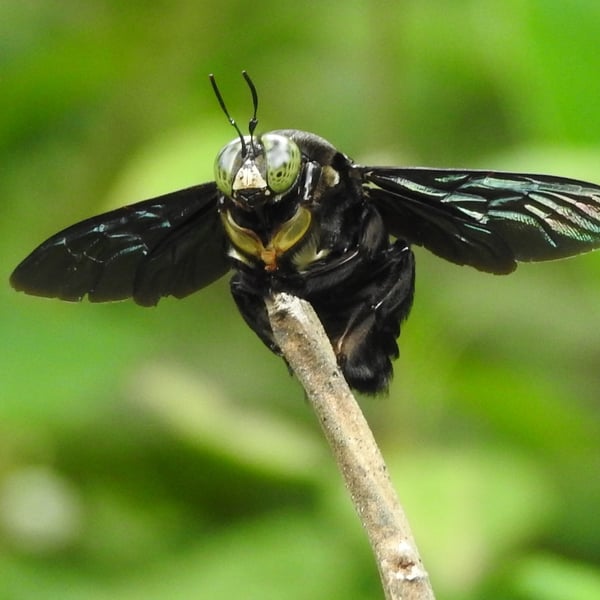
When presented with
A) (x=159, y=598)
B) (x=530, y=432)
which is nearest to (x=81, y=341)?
(x=159, y=598)

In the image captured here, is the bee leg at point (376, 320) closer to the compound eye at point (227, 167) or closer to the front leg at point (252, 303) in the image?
the front leg at point (252, 303)

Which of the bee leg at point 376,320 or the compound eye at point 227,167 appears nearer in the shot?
the compound eye at point 227,167

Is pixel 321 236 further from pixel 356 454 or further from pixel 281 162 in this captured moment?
pixel 356 454

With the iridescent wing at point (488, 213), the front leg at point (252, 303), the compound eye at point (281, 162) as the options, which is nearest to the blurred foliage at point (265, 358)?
the iridescent wing at point (488, 213)

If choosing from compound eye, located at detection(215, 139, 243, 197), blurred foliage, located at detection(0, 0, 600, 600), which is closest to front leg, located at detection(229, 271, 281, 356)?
compound eye, located at detection(215, 139, 243, 197)

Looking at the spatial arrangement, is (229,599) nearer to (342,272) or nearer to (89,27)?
(342,272)

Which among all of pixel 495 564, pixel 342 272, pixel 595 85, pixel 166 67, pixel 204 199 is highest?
pixel 166 67

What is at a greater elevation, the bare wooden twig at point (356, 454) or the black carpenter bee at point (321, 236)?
the black carpenter bee at point (321, 236)
